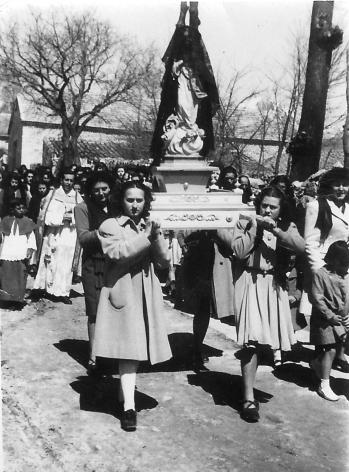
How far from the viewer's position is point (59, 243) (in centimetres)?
838

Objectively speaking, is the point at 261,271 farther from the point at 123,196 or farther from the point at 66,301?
the point at 66,301

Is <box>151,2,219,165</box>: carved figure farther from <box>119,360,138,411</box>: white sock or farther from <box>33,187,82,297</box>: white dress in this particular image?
<box>33,187,82,297</box>: white dress

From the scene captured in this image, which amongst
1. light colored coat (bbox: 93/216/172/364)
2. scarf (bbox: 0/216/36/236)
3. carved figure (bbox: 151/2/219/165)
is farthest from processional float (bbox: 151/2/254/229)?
scarf (bbox: 0/216/36/236)

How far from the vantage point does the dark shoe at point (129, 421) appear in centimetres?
408

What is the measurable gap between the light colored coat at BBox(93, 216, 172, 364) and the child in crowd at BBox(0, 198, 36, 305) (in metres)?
3.96

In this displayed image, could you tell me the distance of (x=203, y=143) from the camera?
236 inches

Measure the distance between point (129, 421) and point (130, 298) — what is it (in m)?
0.82

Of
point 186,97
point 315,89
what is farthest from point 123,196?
point 315,89

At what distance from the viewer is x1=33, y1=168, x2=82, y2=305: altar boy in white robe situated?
8.21 m

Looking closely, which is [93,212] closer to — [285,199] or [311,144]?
[285,199]

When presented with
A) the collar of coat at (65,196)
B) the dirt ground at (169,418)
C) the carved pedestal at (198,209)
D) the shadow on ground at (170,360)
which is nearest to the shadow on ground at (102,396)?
the dirt ground at (169,418)

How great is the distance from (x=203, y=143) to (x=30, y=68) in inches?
1174

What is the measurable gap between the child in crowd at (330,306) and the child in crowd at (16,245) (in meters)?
4.21

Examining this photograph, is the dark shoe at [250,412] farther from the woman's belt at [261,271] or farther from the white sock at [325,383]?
the woman's belt at [261,271]
